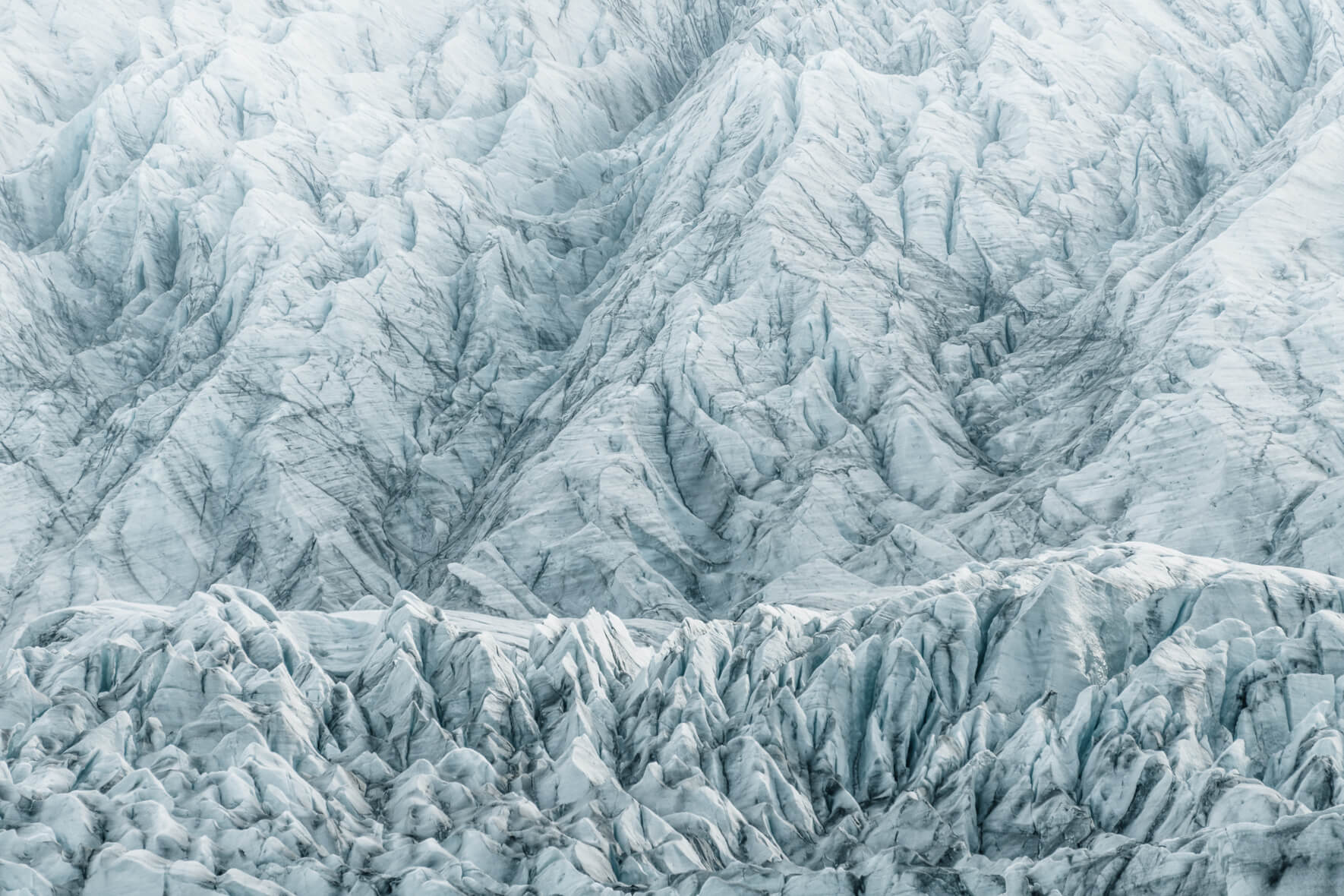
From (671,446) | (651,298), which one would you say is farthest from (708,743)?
(651,298)

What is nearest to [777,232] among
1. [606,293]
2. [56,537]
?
[606,293]

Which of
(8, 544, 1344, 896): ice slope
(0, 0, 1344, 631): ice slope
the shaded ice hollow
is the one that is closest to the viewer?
(8, 544, 1344, 896): ice slope

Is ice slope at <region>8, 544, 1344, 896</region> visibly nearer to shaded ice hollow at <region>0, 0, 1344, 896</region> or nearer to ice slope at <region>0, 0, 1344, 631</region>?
shaded ice hollow at <region>0, 0, 1344, 896</region>

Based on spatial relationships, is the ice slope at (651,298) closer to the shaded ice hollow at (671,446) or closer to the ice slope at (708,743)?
the shaded ice hollow at (671,446)

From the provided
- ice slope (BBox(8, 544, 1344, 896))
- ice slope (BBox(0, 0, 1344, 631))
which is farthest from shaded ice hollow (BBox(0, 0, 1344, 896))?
ice slope (BBox(0, 0, 1344, 631))

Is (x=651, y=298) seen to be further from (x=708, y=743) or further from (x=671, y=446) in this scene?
(x=708, y=743)

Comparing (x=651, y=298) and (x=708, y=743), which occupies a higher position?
(x=651, y=298)

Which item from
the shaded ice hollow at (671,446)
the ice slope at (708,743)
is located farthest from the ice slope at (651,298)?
the ice slope at (708,743)
